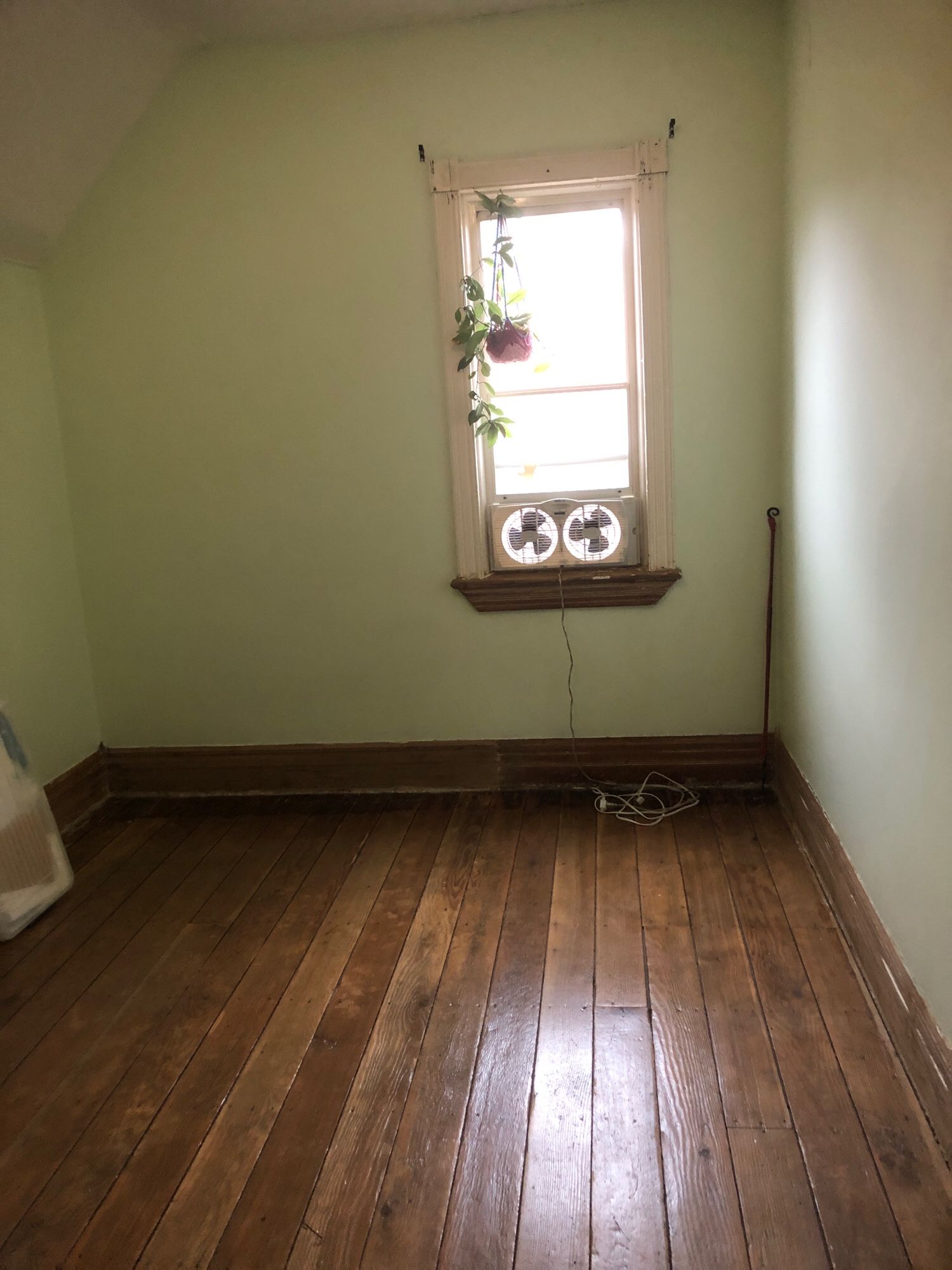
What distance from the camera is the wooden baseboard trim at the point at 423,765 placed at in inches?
134

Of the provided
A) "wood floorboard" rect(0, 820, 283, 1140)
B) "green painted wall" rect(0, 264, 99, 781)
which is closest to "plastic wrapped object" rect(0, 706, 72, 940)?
"green painted wall" rect(0, 264, 99, 781)

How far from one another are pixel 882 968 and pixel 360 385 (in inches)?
A: 95.0

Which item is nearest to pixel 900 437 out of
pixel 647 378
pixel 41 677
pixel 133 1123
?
pixel 647 378

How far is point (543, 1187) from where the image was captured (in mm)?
1688

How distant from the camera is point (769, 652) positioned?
3248 mm

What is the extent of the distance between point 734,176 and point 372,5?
125 centimetres

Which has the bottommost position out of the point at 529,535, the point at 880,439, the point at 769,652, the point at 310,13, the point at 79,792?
the point at 79,792

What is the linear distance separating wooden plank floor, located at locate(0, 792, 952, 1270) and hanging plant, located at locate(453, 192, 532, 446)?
5.18 ft

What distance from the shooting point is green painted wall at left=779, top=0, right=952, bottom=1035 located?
172cm

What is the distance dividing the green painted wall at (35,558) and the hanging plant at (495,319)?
1523 mm

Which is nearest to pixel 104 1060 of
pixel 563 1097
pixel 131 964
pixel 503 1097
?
pixel 131 964

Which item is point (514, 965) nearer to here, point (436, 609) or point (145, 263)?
point (436, 609)

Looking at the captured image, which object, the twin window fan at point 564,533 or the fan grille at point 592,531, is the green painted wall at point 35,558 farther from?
the fan grille at point 592,531

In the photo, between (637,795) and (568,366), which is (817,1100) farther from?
(568,366)
